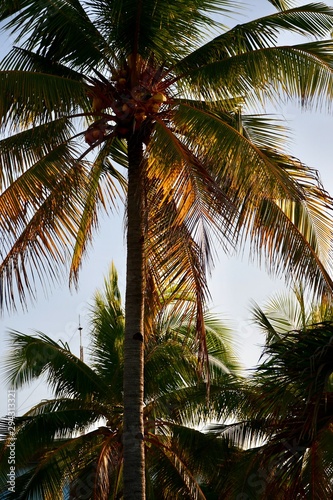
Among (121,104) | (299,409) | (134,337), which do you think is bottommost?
(299,409)

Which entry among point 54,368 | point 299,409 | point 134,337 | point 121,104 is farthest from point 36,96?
point 54,368

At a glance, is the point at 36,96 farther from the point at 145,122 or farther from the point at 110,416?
the point at 110,416

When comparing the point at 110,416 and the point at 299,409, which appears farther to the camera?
the point at 110,416

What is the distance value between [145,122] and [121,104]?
0.37m

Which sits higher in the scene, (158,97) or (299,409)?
(158,97)

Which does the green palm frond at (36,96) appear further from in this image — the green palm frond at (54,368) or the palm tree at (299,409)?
the green palm frond at (54,368)

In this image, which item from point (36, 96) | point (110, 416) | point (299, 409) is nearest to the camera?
point (299, 409)

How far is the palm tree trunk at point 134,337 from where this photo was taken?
393 inches

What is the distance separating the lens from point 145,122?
1037cm

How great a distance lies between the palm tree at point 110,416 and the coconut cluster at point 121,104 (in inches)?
187

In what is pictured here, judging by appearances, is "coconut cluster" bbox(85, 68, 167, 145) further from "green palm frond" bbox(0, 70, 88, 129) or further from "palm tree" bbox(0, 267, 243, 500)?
"palm tree" bbox(0, 267, 243, 500)

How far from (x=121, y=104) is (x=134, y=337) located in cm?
283

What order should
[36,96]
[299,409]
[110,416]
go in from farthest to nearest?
[110,416], [36,96], [299,409]

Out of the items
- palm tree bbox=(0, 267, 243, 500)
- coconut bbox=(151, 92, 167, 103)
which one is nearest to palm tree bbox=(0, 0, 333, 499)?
coconut bbox=(151, 92, 167, 103)
